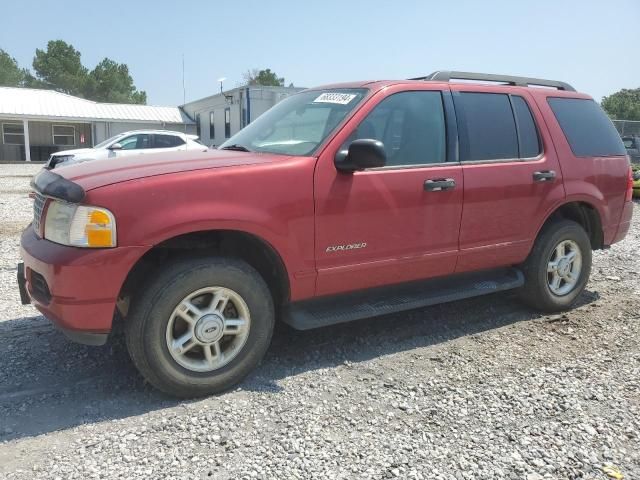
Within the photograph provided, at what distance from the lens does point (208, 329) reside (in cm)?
325

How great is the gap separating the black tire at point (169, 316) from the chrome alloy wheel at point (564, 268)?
2.87m

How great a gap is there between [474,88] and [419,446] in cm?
293

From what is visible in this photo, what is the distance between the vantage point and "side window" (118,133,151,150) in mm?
16312

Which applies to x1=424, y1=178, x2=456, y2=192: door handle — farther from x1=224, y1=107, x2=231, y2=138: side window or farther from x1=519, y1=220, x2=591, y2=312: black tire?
x1=224, y1=107, x2=231, y2=138: side window

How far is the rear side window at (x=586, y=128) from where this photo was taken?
4891 millimetres

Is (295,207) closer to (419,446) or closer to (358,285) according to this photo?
(358,285)

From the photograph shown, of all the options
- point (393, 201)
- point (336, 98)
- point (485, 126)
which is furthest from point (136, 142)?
point (393, 201)

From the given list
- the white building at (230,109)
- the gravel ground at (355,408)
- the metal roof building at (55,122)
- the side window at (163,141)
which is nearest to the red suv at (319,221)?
the gravel ground at (355,408)

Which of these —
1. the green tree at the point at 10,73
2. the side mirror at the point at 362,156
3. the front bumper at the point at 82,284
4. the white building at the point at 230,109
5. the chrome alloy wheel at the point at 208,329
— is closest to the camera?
the front bumper at the point at 82,284

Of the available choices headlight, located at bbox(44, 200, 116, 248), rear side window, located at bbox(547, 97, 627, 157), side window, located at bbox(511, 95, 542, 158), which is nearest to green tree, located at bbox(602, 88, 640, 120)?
rear side window, located at bbox(547, 97, 627, 157)

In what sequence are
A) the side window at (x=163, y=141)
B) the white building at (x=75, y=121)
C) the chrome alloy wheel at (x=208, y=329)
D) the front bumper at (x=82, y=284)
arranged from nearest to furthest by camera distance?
the front bumper at (x=82, y=284) → the chrome alloy wheel at (x=208, y=329) → the side window at (x=163, y=141) → the white building at (x=75, y=121)

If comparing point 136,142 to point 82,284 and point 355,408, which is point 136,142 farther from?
point 355,408

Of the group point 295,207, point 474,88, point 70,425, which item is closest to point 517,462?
point 295,207

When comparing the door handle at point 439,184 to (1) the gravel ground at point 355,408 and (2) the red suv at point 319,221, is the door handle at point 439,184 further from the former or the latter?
(1) the gravel ground at point 355,408
